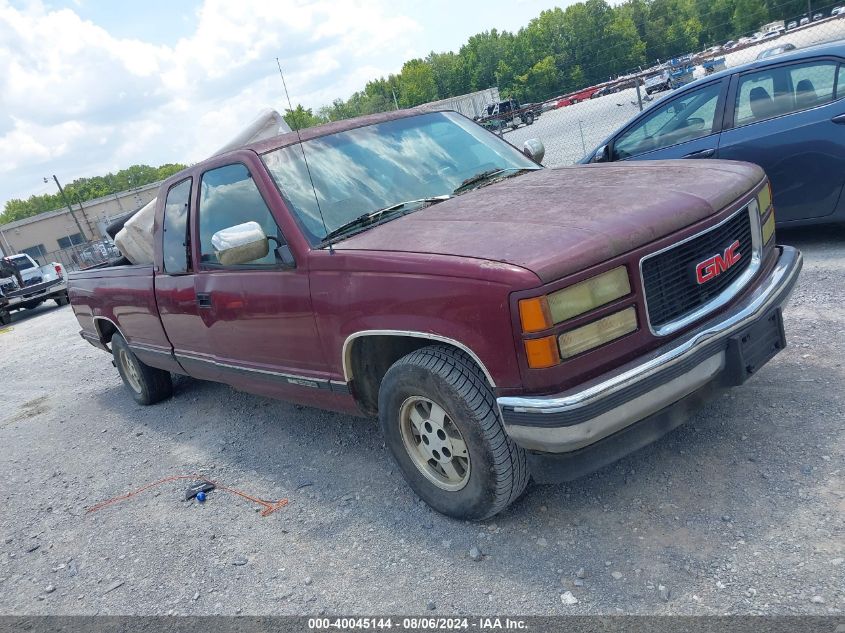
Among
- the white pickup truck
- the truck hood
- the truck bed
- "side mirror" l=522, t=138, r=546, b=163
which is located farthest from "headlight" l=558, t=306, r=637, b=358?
the white pickup truck

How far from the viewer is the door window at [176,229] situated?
4.54 meters

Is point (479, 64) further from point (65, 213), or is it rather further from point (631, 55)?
point (65, 213)

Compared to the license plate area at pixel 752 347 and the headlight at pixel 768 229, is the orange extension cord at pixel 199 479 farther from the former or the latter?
the headlight at pixel 768 229

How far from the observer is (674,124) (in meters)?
6.27

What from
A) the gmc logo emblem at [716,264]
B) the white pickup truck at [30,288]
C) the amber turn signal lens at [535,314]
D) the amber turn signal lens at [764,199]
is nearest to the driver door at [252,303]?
the amber turn signal lens at [535,314]

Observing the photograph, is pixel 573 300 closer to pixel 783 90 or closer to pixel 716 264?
pixel 716 264

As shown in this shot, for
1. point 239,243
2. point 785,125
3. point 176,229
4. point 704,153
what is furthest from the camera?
point 704,153

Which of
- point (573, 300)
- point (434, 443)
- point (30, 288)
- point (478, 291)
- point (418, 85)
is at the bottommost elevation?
point (30, 288)

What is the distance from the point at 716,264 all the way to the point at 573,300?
31.9 inches

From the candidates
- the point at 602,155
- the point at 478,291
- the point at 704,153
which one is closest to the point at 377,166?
the point at 478,291

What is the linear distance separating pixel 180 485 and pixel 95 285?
2582 mm

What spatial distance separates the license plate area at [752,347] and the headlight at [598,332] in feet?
1.59

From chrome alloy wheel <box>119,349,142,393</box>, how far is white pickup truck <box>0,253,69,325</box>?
12.1 m

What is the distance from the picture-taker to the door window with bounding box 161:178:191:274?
4539mm
